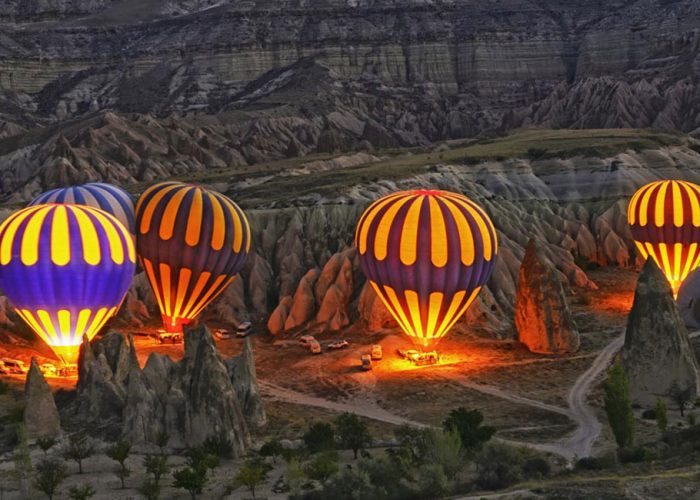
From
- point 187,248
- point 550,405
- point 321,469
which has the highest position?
point 187,248

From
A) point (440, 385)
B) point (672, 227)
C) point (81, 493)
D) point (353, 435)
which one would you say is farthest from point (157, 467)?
point (672, 227)

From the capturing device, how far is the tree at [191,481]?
2436cm

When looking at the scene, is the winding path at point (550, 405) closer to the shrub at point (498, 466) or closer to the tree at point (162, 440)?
the shrub at point (498, 466)

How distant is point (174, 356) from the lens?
Result: 40562 millimetres

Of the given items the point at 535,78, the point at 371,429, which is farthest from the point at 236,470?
the point at 535,78

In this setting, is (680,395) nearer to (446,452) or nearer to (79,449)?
(446,452)

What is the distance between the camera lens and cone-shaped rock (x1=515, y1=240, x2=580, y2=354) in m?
39.9

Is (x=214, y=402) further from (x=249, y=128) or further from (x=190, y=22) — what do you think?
(x=190, y=22)

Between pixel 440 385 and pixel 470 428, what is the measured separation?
8173mm

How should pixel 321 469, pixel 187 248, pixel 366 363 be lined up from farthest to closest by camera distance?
pixel 187 248, pixel 366 363, pixel 321 469

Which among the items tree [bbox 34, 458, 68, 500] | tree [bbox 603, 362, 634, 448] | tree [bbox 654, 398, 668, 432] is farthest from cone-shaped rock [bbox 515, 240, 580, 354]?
tree [bbox 34, 458, 68, 500]

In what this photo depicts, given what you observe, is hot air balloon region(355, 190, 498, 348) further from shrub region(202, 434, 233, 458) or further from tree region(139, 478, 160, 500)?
tree region(139, 478, 160, 500)

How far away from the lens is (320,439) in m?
28.3

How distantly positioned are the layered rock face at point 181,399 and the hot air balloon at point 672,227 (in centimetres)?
2670
